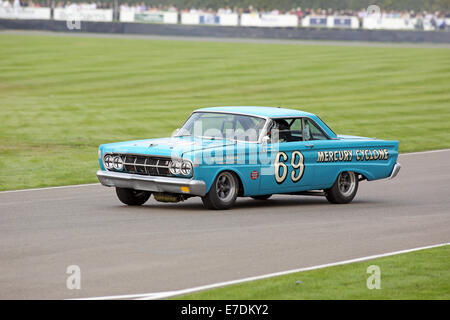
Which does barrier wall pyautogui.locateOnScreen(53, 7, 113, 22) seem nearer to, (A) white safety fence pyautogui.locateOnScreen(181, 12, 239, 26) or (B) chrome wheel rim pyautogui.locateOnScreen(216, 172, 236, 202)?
(A) white safety fence pyautogui.locateOnScreen(181, 12, 239, 26)

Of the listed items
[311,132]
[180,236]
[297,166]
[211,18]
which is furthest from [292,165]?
[211,18]

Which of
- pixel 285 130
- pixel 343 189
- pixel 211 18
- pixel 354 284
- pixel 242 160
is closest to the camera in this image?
pixel 354 284

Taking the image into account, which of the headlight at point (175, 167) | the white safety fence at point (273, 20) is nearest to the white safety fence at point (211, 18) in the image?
the white safety fence at point (273, 20)

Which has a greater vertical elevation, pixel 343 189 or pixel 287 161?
pixel 287 161

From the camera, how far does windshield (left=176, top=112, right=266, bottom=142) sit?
12477 millimetres

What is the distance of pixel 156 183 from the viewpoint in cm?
1151

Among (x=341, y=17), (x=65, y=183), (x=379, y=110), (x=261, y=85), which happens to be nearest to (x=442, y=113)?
(x=379, y=110)

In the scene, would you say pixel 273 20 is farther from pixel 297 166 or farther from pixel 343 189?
pixel 297 166

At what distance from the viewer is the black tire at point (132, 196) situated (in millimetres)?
12492

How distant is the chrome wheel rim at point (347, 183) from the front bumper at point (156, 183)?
2.75 meters

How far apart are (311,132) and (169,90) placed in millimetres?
22617

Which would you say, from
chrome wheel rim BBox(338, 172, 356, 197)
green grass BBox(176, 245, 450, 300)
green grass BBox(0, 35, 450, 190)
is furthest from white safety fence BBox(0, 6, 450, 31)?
green grass BBox(176, 245, 450, 300)

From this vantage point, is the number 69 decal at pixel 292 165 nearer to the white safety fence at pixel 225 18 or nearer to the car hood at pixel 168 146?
the car hood at pixel 168 146

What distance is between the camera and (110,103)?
31.0 meters
